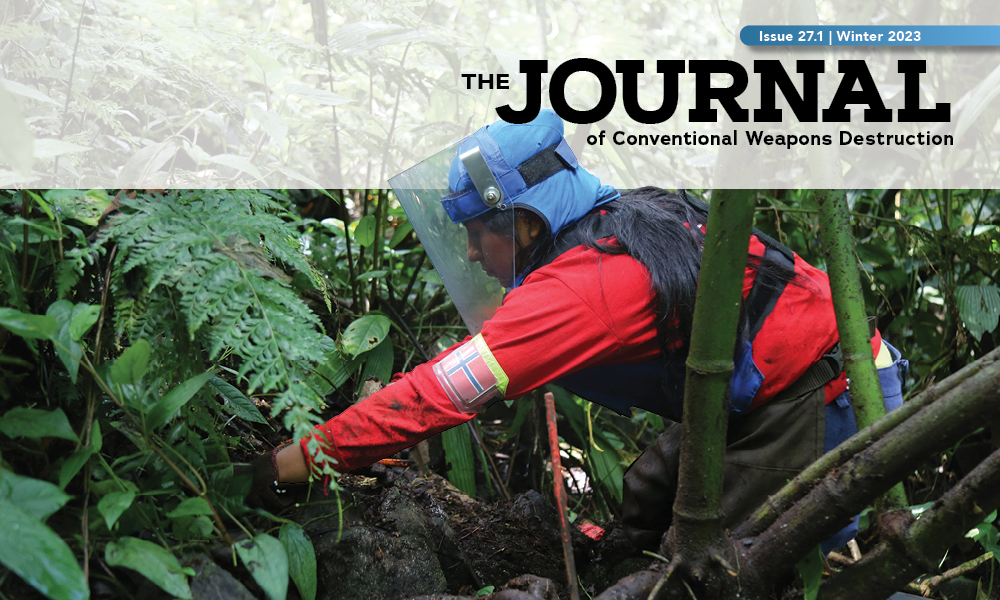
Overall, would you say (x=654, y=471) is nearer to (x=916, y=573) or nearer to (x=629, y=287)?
(x=629, y=287)

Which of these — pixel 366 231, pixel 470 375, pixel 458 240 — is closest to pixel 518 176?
pixel 458 240

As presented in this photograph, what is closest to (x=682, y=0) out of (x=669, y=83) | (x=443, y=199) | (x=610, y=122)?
(x=610, y=122)

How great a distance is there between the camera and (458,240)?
1.86 meters

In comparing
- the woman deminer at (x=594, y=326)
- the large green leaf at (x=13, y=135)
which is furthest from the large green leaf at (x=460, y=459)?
the large green leaf at (x=13, y=135)

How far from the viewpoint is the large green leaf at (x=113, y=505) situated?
87 cm

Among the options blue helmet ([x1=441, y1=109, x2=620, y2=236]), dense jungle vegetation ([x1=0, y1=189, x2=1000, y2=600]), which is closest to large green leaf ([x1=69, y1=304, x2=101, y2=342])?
dense jungle vegetation ([x1=0, y1=189, x2=1000, y2=600])

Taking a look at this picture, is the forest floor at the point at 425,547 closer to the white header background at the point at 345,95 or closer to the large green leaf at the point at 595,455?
the large green leaf at the point at 595,455

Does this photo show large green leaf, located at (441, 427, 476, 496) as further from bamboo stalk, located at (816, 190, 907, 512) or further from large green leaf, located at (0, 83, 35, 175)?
Answer: large green leaf, located at (0, 83, 35, 175)

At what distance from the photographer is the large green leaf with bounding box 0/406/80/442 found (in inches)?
35.4

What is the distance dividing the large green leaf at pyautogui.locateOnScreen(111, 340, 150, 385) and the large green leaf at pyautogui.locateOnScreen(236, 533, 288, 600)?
282 millimetres

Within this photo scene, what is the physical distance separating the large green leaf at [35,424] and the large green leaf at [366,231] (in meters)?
1.32

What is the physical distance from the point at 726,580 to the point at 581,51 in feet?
9.13

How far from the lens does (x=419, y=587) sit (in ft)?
4.47

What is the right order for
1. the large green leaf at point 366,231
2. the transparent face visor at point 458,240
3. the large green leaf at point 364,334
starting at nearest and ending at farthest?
the transparent face visor at point 458,240 < the large green leaf at point 364,334 < the large green leaf at point 366,231
